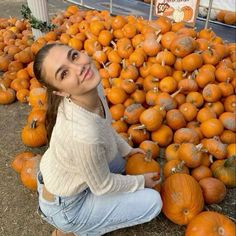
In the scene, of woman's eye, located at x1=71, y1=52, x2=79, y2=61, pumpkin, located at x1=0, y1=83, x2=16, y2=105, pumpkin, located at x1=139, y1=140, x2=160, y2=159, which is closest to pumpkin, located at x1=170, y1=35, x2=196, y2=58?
pumpkin, located at x1=139, y1=140, x2=160, y2=159

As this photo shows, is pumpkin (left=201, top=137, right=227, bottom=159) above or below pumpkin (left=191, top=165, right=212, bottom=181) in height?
above

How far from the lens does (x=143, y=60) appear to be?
3338 millimetres

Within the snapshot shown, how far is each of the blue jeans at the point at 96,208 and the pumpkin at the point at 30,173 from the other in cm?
46

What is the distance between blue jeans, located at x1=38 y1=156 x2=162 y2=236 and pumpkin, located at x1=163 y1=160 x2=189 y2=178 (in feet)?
1.50

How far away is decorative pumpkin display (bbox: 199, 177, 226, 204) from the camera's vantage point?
7.37 feet

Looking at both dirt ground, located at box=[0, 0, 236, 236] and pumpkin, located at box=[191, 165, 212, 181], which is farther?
pumpkin, located at box=[191, 165, 212, 181]

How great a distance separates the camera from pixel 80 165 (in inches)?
63.3

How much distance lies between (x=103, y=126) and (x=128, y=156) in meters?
0.65

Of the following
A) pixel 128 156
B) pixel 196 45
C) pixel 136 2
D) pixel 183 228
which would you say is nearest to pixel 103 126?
pixel 128 156

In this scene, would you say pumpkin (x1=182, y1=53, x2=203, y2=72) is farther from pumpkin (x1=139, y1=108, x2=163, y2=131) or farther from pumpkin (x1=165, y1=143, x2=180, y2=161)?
pumpkin (x1=165, y1=143, x2=180, y2=161)

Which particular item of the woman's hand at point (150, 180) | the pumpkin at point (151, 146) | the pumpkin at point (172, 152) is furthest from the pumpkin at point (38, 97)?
the woman's hand at point (150, 180)

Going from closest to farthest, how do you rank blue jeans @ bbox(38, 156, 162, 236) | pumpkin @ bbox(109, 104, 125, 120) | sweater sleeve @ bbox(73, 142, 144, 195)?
sweater sleeve @ bbox(73, 142, 144, 195)
blue jeans @ bbox(38, 156, 162, 236)
pumpkin @ bbox(109, 104, 125, 120)

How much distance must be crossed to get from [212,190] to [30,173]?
1.42 m

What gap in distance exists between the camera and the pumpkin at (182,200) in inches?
80.2
